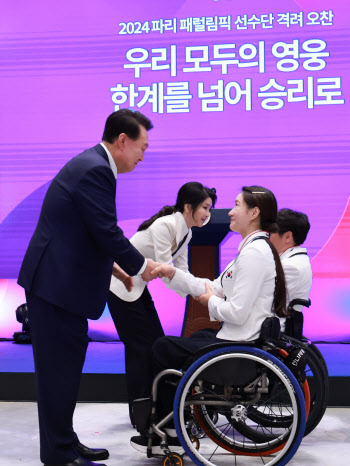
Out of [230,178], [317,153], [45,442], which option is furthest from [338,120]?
[45,442]

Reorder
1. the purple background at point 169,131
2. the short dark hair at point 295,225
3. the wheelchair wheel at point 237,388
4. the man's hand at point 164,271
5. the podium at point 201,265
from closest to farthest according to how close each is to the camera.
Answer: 1. the wheelchair wheel at point 237,388
2. the man's hand at point 164,271
3. the short dark hair at point 295,225
4. the podium at point 201,265
5. the purple background at point 169,131

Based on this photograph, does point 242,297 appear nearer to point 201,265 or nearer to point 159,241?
point 159,241

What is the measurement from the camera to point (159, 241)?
279cm

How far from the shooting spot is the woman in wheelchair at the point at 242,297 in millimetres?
2246

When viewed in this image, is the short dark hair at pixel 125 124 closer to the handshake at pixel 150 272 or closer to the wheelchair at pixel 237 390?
the handshake at pixel 150 272

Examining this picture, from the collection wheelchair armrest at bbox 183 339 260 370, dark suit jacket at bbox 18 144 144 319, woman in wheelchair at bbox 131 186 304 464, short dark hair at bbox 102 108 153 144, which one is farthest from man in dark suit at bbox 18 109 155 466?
wheelchair armrest at bbox 183 339 260 370

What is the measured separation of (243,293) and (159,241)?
0.65 metres

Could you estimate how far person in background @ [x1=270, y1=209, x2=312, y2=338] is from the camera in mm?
2694

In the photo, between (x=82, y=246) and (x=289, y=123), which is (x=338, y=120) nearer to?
(x=289, y=123)

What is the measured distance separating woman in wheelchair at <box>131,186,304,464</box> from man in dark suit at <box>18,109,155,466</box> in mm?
244

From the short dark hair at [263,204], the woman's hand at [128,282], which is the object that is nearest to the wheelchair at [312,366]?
the short dark hair at [263,204]

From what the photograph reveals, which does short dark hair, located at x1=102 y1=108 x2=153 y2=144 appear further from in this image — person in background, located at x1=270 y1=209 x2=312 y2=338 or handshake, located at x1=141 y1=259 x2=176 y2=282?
person in background, located at x1=270 y1=209 x2=312 y2=338

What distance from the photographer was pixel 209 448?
102 inches

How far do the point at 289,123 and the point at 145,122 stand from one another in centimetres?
274
